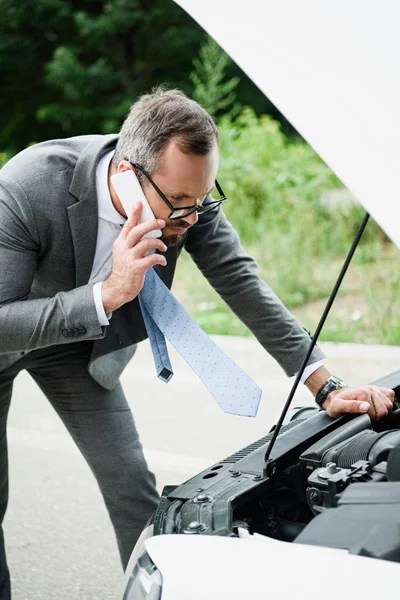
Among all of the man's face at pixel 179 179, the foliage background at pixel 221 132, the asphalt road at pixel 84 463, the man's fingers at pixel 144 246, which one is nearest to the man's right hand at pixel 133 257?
the man's fingers at pixel 144 246

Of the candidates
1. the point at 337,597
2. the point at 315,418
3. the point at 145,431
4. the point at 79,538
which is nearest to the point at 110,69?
the point at 145,431

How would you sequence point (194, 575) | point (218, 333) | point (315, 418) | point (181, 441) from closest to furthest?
1. point (194, 575)
2. point (315, 418)
3. point (181, 441)
4. point (218, 333)

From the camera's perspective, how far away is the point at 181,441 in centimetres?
490

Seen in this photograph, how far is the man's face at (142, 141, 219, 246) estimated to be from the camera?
7.84ft

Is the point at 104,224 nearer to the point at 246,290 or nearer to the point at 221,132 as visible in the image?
the point at 246,290

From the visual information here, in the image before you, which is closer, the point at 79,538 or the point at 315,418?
the point at 315,418

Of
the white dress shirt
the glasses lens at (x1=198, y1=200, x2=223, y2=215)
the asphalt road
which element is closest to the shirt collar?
the white dress shirt

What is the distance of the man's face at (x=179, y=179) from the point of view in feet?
7.84

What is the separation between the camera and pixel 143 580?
1.80 m

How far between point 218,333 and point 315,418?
4154 millimetres

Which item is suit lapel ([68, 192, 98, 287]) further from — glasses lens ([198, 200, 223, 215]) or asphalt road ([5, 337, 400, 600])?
asphalt road ([5, 337, 400, 600])

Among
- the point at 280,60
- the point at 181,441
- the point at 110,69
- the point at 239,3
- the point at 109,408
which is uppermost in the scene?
the point at 110,69

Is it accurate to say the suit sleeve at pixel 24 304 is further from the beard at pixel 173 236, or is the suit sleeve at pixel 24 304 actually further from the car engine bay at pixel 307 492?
the car engine bay at pixel 307 492

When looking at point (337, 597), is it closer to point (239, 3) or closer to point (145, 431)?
point (239, 3)
